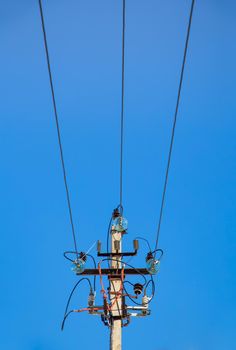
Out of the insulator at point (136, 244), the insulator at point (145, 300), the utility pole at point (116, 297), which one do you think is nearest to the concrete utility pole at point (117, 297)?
the utility pole at point (116, 297)

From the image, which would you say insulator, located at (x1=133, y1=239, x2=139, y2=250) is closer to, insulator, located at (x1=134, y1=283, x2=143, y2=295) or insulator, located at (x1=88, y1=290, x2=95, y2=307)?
insulator, located at (x1=134, y1=283, x2=143, y2=295)

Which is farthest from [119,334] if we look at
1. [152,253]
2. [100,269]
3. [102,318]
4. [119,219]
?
[119,219]

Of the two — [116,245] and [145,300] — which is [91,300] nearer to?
[145,300]

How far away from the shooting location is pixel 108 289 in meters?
6.72

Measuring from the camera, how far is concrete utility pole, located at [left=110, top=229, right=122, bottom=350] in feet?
18.7

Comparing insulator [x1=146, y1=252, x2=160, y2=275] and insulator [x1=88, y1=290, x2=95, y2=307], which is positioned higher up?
insulator [x1=146, y1=252, x2=160, y2=275]

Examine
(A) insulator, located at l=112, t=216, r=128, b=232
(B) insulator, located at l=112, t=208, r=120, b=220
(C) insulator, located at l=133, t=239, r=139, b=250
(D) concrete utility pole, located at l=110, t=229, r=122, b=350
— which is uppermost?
(B) insulator, located at l=112, t=208, r=120, b=220

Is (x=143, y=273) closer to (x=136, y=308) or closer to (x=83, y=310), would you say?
(x=136, y=308)

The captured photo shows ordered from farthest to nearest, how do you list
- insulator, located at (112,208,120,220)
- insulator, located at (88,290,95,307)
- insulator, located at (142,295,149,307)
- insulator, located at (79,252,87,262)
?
insulator, located at (112,208,120,220), insulator, located at (79,252,87,262), insulator, located at (142,295,149,307), insulator, located at (88,290,95,307)

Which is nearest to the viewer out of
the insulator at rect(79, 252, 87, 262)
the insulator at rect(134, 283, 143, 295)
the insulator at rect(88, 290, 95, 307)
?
the insulator at rect(88, 290, 95, 307)

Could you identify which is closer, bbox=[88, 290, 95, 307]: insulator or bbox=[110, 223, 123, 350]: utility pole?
bbox=[110, 223, 123, 350]: utility pole

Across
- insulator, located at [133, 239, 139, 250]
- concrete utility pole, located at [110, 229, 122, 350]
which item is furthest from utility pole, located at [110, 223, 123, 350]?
insulator, located at [133, 239, 139, 250]

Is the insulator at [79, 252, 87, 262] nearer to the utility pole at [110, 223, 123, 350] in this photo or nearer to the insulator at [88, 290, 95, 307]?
the utility pole at [110, 223, 123, 350]

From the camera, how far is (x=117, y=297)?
6.49m
